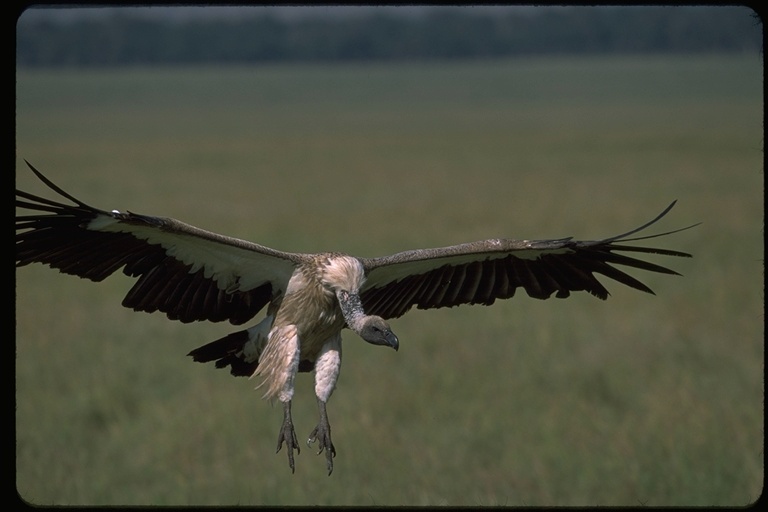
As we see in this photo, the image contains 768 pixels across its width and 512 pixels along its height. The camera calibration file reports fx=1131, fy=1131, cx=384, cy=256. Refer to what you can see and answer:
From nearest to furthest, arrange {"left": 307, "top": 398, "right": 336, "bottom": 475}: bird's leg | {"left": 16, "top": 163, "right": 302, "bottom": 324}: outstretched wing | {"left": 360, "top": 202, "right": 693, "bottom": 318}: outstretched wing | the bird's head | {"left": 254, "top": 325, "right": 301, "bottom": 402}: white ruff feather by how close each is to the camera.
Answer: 1. the bird's head
2. {"left": 307, "top": 398, "right": 336, "bottom": 475}: bird's leg
3. {"left": 254, "top": 325, "right": 301, "bottom": 402}: white ruff feather
4. {"left": 16, "top": 163, "right": 302, "bottom": 324}: outstretched wing
5. {"left": 360, "top": 202, "right": 693, "bottom": 318}: outstretched wing

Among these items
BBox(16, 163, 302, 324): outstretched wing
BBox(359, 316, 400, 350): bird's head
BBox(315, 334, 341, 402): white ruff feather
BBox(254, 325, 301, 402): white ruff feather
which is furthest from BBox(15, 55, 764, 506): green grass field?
BBox(359, 316, 400, 350): bird's head

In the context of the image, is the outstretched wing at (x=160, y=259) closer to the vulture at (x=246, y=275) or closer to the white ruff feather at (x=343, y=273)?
the vulture at (x=246, y=275)

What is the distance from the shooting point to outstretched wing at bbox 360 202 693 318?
3.71m

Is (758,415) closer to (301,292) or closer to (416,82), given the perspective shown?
(301,292)

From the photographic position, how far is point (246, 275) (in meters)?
3.38

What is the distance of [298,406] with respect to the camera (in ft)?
33.6

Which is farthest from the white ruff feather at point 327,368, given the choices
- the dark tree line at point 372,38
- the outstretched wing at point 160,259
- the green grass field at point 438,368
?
the dark tree line at point 372,38

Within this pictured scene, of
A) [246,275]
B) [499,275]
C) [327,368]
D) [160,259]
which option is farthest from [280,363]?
[499,275]

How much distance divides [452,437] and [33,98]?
208ft

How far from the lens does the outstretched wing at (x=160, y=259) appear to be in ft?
10.0

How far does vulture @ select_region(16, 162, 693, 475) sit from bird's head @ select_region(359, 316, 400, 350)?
0.07 feet

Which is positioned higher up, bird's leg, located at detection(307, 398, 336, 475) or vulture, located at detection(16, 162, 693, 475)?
vulture, located at detection(16, 162, 693, 475)

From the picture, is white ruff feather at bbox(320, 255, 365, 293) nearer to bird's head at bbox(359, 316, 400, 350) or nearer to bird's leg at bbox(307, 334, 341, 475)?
bird's leg at bbox(307, 334, 341, 475)

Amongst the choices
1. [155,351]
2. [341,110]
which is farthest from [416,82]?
[155,351]
